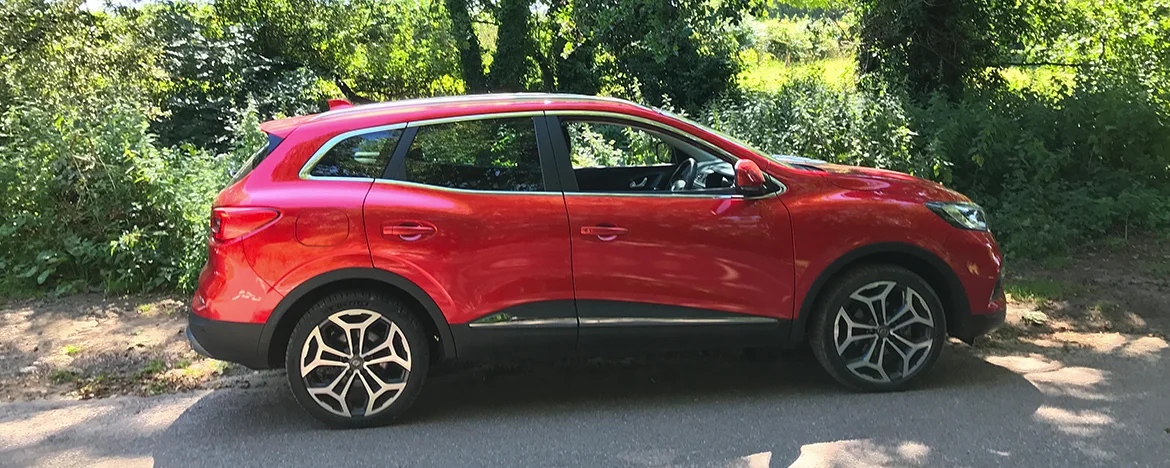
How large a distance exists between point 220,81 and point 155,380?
807 centimetres

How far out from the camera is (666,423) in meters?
4.24

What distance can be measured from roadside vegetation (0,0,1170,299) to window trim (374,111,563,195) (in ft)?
11.3

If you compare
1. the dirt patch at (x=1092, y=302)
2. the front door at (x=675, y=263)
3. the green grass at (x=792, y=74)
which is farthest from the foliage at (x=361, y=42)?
the front door at (x=675, y=263)

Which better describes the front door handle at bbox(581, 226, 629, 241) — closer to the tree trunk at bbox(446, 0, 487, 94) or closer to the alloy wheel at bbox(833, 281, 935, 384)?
the alloy wheel at bbox(833, 281, 935, 384)

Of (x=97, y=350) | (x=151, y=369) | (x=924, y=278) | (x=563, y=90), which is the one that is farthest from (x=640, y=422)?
(x=563, y=90)

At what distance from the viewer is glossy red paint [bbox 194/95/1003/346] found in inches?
158

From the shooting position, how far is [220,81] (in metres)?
12.0

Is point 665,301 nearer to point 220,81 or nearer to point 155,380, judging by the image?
point 155,380

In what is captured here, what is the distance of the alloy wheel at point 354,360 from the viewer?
4117 millimetres

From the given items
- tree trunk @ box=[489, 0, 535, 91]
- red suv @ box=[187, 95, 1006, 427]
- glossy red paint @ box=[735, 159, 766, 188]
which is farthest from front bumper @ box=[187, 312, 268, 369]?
tree trunk @ box=[489, 0, 535, 91]

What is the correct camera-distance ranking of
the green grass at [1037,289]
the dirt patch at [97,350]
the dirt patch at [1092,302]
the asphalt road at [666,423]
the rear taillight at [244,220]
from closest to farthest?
the asphalt road at [666,423], the rear taillight at [244,220], the dirt patch at [97,350], the dirt patch at [1092,302], the green grass at [1037,289]

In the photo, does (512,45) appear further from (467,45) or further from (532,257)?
(532,257)

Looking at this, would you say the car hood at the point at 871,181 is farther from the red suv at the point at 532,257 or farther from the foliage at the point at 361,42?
the foliage at the point at 361,42

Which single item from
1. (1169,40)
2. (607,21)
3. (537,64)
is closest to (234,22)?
(537,64)
